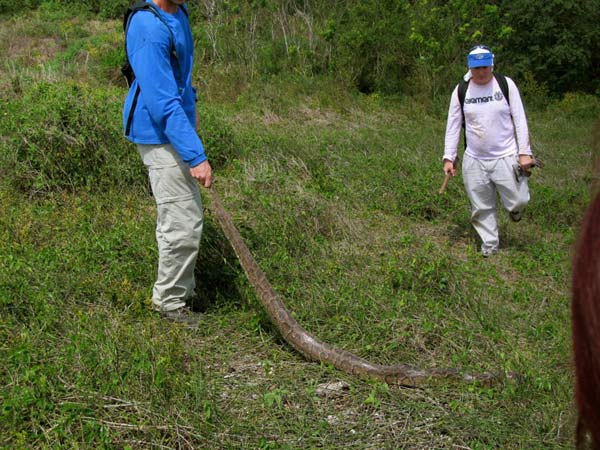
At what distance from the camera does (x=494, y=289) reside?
5.38 meters

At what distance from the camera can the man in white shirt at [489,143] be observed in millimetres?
6293

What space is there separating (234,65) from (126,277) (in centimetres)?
1038

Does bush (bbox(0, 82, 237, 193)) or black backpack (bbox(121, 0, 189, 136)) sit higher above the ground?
black backpack (bbox(121, 0, 189, 136))

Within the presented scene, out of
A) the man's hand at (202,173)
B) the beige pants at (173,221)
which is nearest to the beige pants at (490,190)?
the beige pants at (173,221)

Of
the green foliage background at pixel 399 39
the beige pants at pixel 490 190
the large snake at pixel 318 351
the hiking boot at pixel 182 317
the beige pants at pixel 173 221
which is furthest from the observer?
the green foliage background at pixel 399 39

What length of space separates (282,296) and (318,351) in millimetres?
894

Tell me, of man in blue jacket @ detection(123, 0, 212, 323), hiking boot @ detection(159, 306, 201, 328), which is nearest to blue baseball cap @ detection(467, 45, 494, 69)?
man in blue jacket @ detection(123, 0, 212, 323)

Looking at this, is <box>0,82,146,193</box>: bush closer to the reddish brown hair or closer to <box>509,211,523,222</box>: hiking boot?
<box>509,211,523,222</box>: hiking boot

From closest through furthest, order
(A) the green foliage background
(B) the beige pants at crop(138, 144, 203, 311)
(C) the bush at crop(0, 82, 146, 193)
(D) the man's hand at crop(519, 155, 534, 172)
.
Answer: (B) the beige pants at crop(138, 144, 203, 311) → (D) the man's hand at crop(519, 155, 534, 172) → (C) the bush at crop(0, 82, 146, 193) → (A) the green foliage background

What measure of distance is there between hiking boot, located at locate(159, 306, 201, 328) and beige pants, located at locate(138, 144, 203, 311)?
0.12 ft

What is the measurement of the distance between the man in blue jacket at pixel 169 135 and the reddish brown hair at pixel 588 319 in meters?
3.39

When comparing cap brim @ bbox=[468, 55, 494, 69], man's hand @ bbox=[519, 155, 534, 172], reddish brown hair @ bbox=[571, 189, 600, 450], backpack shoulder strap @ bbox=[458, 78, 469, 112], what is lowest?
man's hand @ bbox=[519, 155, 534, 172]

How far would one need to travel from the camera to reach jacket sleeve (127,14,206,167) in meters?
4.21

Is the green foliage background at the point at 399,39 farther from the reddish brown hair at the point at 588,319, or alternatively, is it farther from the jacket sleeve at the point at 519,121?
the reddish brown hair at the point at 588,319
